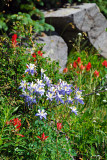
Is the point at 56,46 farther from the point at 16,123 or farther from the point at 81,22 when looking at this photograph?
the point at 16,123

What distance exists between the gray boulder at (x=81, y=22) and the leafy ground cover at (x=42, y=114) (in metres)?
1.76

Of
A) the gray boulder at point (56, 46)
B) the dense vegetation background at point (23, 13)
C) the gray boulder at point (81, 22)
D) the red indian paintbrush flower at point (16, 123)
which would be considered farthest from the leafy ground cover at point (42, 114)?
the gray boulder at point (81, 22)

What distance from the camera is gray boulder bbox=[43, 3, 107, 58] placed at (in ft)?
16.0

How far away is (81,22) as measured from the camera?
4.98 m

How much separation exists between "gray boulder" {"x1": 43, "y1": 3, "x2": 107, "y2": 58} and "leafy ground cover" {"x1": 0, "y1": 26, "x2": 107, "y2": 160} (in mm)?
1759

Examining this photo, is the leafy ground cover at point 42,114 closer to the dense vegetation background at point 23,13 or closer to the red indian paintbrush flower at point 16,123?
the red indian paintbrush flower at point 16,123

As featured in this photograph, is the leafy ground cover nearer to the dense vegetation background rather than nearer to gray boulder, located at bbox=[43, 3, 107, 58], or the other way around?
the dense vegetation background

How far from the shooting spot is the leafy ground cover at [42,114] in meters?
2.00

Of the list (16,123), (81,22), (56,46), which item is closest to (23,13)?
(56,46)

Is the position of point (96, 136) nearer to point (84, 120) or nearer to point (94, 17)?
point (84, 120)

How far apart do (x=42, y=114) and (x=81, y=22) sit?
3633 mm

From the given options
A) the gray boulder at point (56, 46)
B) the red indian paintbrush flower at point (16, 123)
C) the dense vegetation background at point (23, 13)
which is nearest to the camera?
the red indian paintbrush flower at point (16, 123)

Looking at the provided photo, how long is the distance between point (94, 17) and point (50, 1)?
1.19m

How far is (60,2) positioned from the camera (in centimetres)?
544
